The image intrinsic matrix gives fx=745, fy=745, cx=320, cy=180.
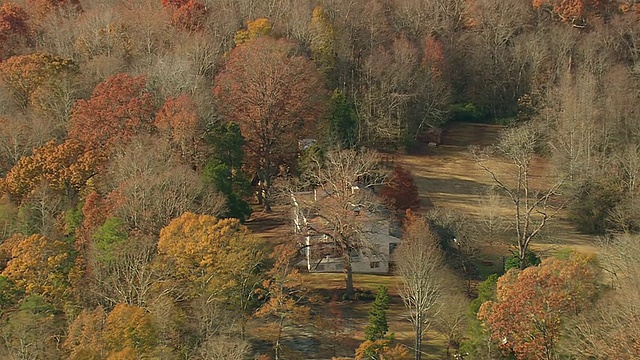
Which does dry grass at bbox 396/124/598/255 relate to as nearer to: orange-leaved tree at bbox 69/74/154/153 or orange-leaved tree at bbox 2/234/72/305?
orange-leaved tree at bbox 69/74/154/153

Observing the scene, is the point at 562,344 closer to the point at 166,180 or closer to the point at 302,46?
the point at 166,180

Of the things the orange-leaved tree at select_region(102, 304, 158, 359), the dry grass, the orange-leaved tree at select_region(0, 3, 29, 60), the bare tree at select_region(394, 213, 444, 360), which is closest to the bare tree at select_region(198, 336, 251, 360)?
the orange-leaved tree at select_region(102, 304, 158, 359)

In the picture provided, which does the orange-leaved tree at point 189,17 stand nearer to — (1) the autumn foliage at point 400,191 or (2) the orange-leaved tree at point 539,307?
(1) the autumn foliage at point 400,191

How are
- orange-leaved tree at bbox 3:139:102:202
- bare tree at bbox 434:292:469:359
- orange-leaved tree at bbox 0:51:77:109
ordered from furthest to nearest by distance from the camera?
orange-leaved tree at bbox 0:51:77:109 → orange-leaved tree at bbox 3:139:102:202 → bare tree at bbox 434:292:469:359

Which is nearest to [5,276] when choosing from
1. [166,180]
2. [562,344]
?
[166,180]

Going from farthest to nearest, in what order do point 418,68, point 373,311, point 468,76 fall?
1. point 468,76
2. point 418,68
3. point 373,311
